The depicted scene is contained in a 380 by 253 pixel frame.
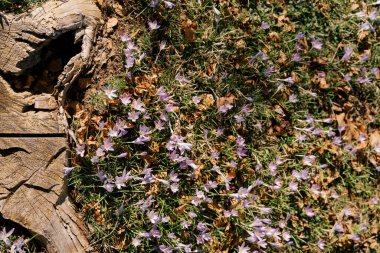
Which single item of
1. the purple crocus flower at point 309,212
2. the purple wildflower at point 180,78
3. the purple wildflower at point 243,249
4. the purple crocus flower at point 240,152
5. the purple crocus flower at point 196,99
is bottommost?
the purple crocus flower at point 309,212

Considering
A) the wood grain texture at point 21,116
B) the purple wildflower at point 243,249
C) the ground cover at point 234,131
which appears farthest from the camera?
the purple wildflower at point 243,249

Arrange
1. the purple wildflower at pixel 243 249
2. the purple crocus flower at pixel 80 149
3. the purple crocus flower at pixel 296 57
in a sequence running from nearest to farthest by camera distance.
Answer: the purple crocus flower at pixel 80 149
the purple wildflower at pixel 243 249
the purple crocus flower at pixel 296 57

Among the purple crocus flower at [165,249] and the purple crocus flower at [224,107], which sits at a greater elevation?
the purple crocus flower at [224,107]

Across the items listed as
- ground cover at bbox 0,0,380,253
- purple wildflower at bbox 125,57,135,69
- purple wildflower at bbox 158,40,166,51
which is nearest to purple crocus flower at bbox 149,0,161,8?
ground cover at bbox 0,0,380,253

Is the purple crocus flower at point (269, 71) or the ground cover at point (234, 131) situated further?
the purple crocus flower at point (269, 71)

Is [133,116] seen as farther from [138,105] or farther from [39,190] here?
[39,190]

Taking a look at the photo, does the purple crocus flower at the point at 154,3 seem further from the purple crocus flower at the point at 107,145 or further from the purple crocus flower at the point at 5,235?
the purple crocus flower at the point at 5,235

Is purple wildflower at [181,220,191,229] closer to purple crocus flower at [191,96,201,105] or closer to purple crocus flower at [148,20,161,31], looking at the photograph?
purple crocus flower at [191,96,201,105]

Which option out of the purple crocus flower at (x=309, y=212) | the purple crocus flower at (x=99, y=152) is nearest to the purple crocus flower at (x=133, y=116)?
the purple crocus flower at (x=99, y=152)
